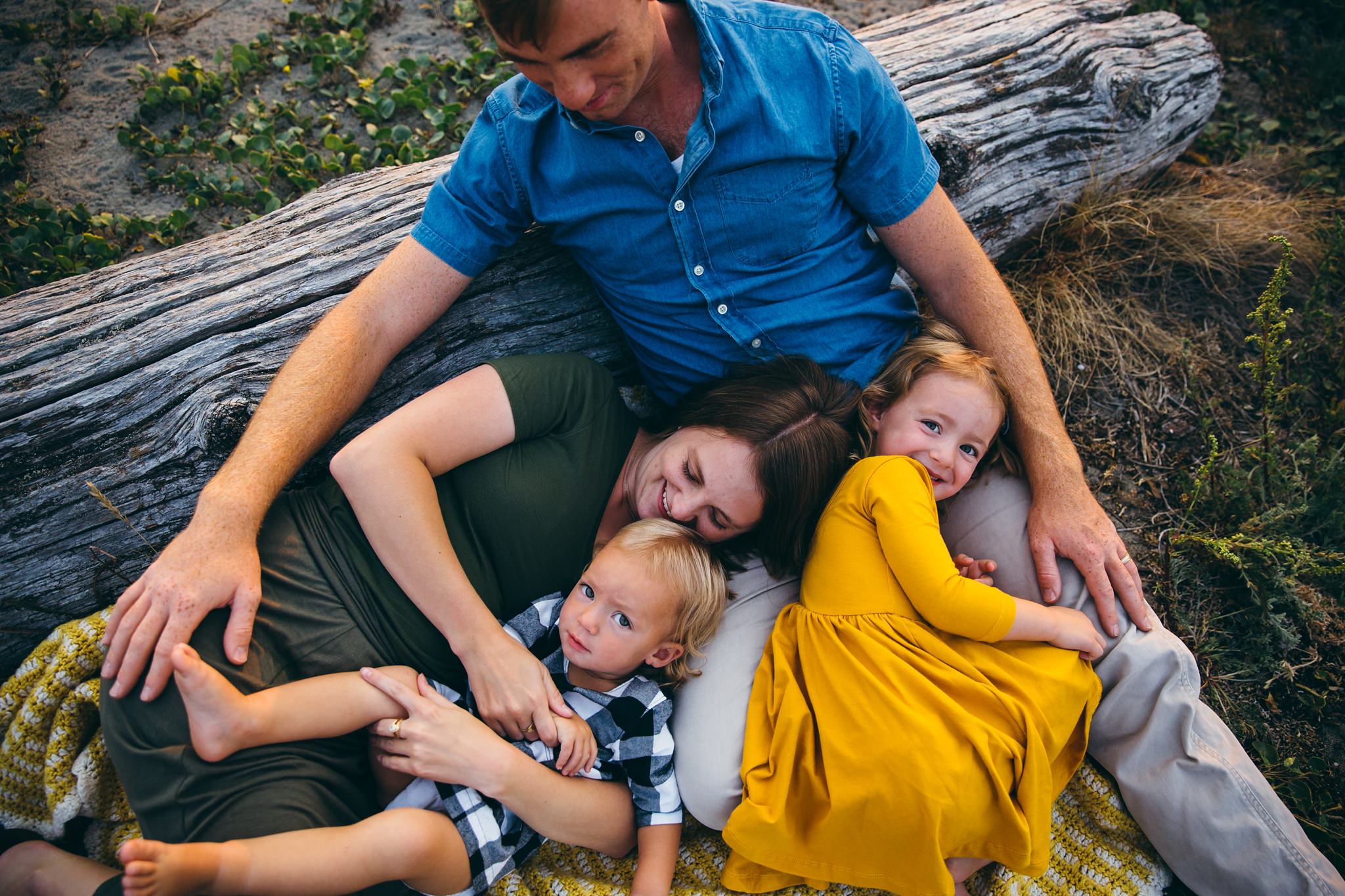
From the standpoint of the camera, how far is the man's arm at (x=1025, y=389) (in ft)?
7.20

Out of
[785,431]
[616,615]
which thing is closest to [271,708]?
[616,615]

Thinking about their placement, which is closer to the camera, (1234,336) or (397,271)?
(397,271)

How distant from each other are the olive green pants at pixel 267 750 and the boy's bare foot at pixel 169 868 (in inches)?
4.7

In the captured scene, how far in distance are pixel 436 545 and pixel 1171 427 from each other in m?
2.83

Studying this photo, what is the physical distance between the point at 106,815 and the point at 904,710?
2.07m

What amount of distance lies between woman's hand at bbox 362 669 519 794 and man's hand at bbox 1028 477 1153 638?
151 cm

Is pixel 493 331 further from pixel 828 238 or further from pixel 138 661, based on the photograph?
pixel 138 661

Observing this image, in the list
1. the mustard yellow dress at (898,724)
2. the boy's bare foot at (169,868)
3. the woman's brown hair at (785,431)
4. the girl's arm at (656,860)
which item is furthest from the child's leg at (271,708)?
the woman's brown hair at (785,431)

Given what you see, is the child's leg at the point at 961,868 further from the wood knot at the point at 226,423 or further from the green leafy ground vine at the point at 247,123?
the green leafy ground vine at the point at 247,123

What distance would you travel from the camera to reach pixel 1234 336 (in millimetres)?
3383

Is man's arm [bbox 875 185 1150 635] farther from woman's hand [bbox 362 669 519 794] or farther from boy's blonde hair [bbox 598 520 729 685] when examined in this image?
woman's hand [bbox 362 669 519 794]

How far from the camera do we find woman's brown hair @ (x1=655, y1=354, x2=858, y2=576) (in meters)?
2.15

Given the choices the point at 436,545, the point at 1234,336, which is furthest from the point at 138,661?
the point at 1234,336

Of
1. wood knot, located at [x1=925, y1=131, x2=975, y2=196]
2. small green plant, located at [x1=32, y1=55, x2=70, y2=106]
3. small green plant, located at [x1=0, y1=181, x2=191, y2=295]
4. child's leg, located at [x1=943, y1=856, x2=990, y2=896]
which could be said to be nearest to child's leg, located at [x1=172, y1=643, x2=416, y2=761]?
child's leg, located at [x1=943, y1=856, x2=990, y2=896]
